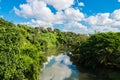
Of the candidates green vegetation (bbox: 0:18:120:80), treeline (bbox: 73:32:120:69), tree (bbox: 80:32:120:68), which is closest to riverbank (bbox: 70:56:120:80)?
green vegetation (bbox: 0:18:120:80)

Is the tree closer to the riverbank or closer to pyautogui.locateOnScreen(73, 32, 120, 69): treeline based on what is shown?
pyautogui.locateOnScreen(73, 32, 120, 69): treeline

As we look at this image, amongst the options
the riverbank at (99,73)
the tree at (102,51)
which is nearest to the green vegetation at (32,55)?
the tree at (102,51)

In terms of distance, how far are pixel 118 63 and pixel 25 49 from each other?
79.6 ft

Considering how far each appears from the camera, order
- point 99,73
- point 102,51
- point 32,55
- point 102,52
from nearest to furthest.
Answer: point 32,55, point 99,73, point 102,52, point 102,51

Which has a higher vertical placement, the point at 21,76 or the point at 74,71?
the point at 21,76

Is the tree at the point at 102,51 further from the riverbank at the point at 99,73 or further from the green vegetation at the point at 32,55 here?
the riverbank at the point at 99,73

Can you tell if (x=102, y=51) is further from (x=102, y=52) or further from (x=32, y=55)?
(x=32, y=55)

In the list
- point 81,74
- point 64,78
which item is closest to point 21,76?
point 64,78

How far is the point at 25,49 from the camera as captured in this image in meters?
40.6

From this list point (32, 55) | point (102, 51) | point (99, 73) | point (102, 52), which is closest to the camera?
point (32, 55)

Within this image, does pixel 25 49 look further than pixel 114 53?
No

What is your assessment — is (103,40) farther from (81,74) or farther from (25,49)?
(25,49)

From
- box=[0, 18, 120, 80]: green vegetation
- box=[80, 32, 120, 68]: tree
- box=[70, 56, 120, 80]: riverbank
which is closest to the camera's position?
box=[0, 18, 120, 80]: green vegetation

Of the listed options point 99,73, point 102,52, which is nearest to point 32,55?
point 99,73
